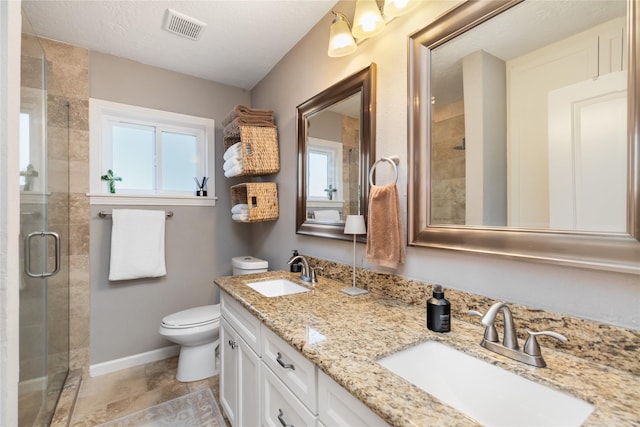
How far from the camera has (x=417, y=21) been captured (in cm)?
118

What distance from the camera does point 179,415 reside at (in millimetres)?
1680

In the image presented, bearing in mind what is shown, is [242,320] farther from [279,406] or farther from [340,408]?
[340,408]

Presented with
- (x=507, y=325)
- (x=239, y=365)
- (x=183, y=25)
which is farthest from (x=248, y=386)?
(x=183, y=25)

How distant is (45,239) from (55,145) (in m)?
0.62

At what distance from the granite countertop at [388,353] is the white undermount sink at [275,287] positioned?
355 mm

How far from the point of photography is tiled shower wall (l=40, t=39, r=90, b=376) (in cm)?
200

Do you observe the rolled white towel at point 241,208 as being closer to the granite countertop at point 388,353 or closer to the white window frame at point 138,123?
the white window frame at point 138,123

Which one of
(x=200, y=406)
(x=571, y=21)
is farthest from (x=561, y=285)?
(x=200, y=406)

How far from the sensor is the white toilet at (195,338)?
1.88 metres

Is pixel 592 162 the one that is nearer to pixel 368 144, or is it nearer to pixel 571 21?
pixel 571 21

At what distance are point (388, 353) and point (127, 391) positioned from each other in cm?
202

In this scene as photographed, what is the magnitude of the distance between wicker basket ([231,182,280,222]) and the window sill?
1.56 ft

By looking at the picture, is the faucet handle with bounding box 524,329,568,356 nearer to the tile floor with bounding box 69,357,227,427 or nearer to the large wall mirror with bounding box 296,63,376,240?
the large wall mirror with bounding box 296,63,376,240

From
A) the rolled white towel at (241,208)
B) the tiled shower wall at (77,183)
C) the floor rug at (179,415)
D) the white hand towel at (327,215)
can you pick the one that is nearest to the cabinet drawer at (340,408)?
the white hand towel at (327,215)
